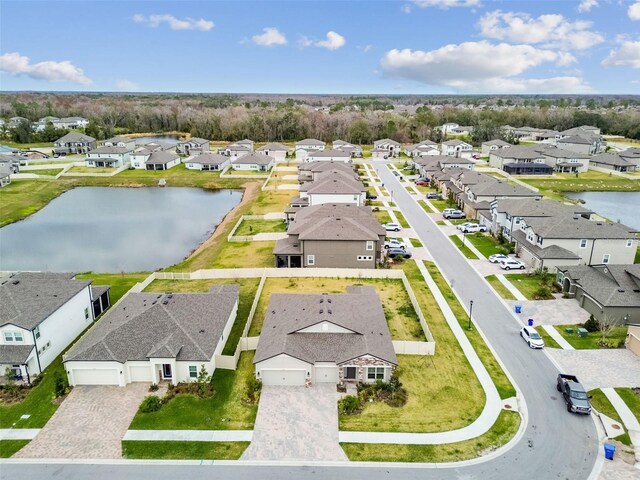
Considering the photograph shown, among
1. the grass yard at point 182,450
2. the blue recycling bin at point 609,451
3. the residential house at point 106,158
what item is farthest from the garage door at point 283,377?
the residential house at point 106,158

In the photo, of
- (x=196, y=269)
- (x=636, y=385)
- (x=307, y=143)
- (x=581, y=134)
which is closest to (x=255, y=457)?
(x=636, y=385)

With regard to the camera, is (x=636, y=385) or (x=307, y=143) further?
(x=307, y=143)

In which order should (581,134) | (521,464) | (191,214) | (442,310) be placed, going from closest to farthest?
(521,464) < (442,310) < (191,214) < (581,134)

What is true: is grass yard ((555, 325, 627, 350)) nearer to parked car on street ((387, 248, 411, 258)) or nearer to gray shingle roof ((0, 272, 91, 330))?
parked car on street ((387, 248, 411, 258))

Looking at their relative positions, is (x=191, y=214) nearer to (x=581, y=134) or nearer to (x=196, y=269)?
(x=196, y=269)

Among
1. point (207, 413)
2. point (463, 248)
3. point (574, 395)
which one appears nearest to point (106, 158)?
point (463, 248)

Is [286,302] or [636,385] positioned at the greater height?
[286,302]

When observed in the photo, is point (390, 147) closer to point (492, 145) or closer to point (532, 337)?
point (492, 145)
